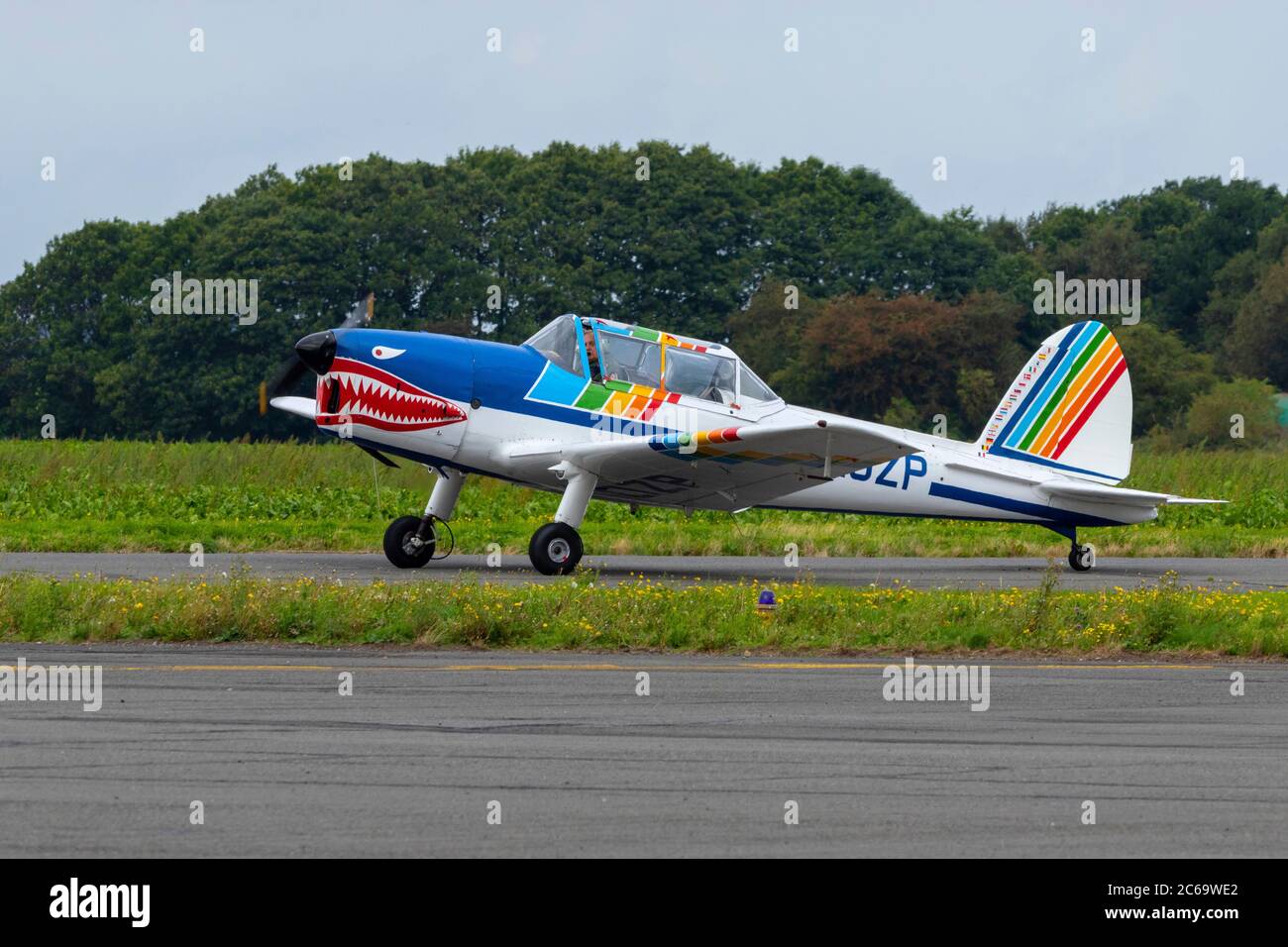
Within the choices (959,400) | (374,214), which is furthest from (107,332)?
(959,400)

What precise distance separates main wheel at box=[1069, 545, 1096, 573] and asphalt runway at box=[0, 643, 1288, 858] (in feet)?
32.1

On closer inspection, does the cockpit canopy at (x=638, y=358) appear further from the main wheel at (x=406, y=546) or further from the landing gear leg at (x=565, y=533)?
the main wheel at (x=406, y=546)

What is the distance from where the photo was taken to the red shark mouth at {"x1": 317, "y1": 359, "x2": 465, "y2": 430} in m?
18.3

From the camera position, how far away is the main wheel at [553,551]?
1823cm

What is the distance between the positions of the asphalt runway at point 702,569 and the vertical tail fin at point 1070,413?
1433 millimetres

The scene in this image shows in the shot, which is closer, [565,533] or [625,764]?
[625,764]

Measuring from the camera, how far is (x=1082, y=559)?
21156mm

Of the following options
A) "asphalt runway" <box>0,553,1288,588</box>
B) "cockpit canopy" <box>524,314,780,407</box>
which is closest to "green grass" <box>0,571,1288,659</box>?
"asphalt runway" <box>0,553,1288,588</box>

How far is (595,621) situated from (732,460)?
5.97 metres

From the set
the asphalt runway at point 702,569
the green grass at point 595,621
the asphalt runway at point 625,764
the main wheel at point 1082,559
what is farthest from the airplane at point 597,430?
the asphalt runway at point 625,764

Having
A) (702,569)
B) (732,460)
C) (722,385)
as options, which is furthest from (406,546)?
(722,385)

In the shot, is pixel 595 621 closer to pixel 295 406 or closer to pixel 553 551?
pixel 553 551

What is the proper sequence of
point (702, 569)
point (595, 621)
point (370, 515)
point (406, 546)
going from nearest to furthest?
1. point (595, 621)
2. point (406, 546)
3. point (702, 569)
4. point (370, 515)

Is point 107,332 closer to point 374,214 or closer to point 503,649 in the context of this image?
point 374,214
